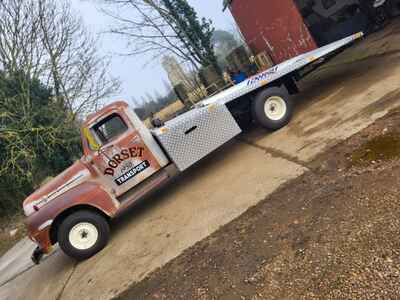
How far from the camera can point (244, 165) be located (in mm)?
6773

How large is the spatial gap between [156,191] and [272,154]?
3.16 meters

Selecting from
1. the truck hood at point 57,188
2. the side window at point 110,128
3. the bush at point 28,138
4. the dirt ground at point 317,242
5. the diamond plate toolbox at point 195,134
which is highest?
the bush at point 28,138

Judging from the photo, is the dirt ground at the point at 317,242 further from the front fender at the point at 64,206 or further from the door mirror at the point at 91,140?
the door mirror at the point at 91,140

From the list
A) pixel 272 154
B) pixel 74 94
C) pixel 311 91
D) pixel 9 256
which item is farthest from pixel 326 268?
pixel 74 94

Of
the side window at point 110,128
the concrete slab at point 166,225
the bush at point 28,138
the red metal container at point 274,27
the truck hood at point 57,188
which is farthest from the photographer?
the bush at point 28,138

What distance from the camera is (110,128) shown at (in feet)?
22.8

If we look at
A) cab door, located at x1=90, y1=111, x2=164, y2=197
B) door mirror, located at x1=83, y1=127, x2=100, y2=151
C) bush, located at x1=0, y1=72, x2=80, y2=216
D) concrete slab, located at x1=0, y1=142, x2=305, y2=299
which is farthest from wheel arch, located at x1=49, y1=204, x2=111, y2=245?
bush, located at x1=0, y1=72, x2=80, y2=216

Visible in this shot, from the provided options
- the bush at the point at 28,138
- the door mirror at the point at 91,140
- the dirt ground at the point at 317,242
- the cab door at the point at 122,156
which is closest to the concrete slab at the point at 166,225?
the dirt ground at the point at 317,242

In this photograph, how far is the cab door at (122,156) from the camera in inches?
263

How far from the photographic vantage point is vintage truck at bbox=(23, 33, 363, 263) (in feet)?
20.4

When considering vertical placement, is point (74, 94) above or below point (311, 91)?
above

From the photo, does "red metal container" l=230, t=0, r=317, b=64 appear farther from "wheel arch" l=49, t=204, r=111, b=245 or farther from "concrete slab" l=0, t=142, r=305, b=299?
"wheel arch" l=49, t=204, r=111, b=245

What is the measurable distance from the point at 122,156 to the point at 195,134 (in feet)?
4.52

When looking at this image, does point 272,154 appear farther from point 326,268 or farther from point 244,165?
point 326,268
